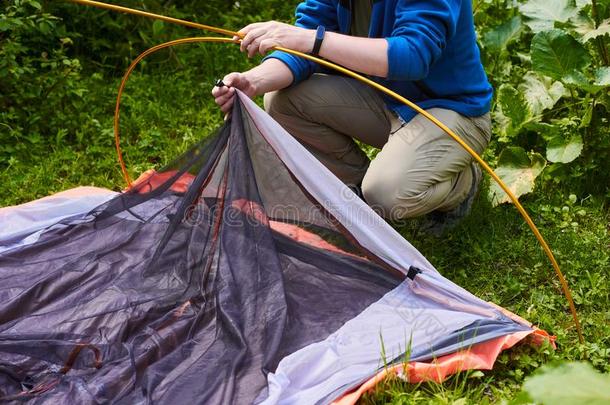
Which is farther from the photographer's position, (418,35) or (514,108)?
(514,108)

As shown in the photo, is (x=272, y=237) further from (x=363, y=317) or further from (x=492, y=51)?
(x=492, y=51)

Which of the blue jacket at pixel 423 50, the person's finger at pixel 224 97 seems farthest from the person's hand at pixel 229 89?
the blue jacket at pixel 423 50

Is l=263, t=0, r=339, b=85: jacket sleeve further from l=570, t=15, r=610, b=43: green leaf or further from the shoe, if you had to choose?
l=570, t=15, r=610, b=43: green leaf

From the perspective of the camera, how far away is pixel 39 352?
188cm

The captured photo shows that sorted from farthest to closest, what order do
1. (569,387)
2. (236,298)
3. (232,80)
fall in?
(232,80)
(236,298)
(569,387)

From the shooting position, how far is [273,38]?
2105 mm

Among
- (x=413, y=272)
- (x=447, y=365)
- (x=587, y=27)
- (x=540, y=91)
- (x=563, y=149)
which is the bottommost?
(x=447, y=365)

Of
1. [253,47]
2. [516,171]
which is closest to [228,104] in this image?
[253,47]

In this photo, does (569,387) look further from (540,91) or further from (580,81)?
(540,91)

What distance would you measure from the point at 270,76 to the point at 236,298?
0.81 meters

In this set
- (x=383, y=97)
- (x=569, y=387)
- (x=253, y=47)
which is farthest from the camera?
(x=383, y=97)

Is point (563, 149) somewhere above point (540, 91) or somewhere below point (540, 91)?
below

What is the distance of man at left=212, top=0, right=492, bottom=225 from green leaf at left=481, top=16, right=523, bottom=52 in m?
0.94

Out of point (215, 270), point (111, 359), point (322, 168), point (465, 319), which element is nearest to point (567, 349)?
point (465, 319)
